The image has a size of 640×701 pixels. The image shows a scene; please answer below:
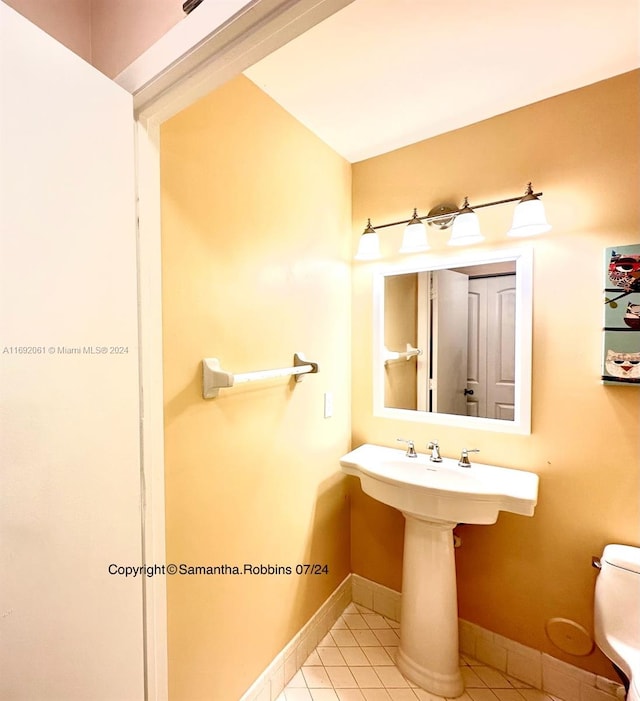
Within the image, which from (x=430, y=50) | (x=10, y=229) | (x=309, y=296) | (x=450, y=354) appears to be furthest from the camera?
(x=450, y=354)

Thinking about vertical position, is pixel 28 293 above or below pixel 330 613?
above

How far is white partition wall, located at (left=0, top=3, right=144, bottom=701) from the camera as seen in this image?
→ 598 mm

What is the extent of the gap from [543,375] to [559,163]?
82cm

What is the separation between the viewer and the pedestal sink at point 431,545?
1299 millimetres

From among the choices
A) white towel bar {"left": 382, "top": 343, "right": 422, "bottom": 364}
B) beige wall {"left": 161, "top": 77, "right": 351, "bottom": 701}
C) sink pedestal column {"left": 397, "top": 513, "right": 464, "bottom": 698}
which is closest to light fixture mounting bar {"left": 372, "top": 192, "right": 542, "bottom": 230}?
beige wall {"left": 161, "top": 77, "right": 351, "bottom": 701}

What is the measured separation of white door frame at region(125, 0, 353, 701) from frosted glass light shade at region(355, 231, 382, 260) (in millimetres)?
983

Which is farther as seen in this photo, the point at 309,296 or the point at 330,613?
the point at 330,613

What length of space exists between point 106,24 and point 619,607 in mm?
2237

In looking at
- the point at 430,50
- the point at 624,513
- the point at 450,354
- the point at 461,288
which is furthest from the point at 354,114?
the point at 624,513

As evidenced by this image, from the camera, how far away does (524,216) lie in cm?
132

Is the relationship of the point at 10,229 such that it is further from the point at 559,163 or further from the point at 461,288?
the point at 559,163

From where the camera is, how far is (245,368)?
123 cm

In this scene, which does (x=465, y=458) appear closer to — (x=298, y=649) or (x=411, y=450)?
(x=411, y=450)

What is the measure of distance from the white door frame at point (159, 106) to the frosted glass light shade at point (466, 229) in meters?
1.07
